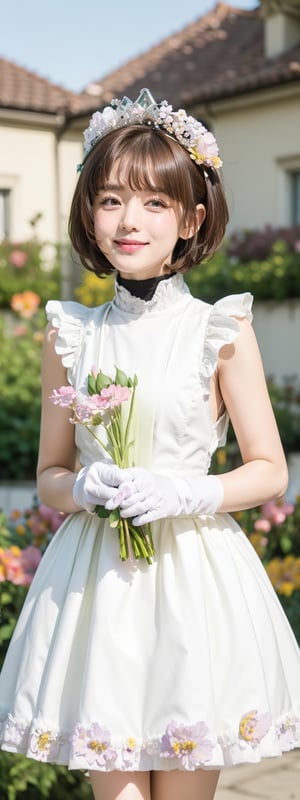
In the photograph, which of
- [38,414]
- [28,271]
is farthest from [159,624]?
[28,271]

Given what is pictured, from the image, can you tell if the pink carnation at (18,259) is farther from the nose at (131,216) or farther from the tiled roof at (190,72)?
the nose at (131,216)

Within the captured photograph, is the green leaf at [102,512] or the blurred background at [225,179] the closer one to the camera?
the green leaf at [102,512]

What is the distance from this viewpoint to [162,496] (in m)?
2.25

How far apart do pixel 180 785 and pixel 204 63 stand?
15.8m

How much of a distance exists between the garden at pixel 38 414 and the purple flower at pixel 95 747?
1246 mm

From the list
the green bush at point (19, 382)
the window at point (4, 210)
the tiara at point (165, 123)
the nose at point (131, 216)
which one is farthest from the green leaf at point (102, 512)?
the window at point (4, 210)

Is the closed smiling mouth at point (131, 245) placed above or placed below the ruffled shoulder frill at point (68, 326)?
above

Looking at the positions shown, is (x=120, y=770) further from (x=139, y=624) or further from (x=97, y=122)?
(x=97, y=122)

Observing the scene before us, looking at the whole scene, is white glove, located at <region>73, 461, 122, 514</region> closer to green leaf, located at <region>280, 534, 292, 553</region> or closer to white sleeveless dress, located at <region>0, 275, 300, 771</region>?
white sleeveless dress, located at <region>0, 275, 300, 771</region>

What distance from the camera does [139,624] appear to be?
2.31 m

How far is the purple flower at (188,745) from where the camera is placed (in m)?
2.21

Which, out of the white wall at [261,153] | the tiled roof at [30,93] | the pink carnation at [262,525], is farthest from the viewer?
the tiled roof at [30,93]

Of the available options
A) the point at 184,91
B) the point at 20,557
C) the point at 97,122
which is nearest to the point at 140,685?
the point at 97,122

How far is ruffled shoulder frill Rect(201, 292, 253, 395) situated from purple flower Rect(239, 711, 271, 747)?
2.09ft
